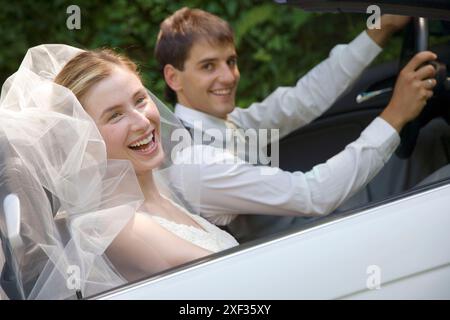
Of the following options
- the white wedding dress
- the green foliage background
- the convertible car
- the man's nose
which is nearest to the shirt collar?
the man's nose

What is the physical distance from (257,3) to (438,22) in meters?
2.80

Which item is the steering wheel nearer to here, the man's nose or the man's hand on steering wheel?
the man's hand on steering wheel

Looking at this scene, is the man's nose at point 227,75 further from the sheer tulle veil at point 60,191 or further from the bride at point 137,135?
the sheer tulle veil at point 60,191

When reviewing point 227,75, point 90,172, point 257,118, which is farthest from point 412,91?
point 90,172

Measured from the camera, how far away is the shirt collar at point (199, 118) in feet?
9.48

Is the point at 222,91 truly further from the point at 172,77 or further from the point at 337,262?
the point at 337,262

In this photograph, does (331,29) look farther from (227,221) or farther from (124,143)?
(124,143)

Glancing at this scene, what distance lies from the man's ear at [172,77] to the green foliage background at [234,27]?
78.2 inches

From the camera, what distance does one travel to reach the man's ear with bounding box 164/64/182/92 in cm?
301

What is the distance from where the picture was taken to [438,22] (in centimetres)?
254

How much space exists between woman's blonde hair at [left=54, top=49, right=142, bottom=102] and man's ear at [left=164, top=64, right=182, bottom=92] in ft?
2.22
